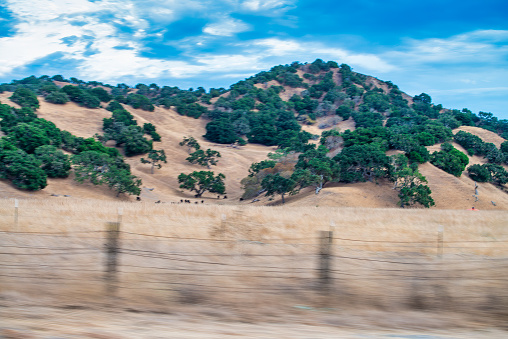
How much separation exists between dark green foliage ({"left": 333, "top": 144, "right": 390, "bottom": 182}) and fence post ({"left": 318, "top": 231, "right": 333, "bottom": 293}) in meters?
33.8

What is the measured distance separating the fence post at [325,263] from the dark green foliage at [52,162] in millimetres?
37039

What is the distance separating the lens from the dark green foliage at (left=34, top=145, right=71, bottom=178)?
38.1m

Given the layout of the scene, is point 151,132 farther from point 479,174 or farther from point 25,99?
point 479,174

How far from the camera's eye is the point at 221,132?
3036 inches

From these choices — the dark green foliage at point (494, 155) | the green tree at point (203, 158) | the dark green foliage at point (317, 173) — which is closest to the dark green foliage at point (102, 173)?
the dark green foliage at point (317, 173)

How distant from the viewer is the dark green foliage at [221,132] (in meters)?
77.0

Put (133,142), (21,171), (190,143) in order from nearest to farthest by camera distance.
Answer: (21,171) < (133,142) < (190,143)

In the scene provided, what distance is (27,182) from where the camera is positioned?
33469mm

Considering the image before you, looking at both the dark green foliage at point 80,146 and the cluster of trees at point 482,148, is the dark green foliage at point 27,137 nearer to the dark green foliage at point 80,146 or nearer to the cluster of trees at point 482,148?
the dark green foliage at point 80,146

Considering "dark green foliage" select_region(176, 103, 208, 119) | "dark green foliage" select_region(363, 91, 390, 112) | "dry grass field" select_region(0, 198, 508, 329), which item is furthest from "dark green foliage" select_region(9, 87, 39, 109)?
"dark green foliage" select_region(363, 91, 390, 112)

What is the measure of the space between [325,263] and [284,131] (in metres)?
72.0

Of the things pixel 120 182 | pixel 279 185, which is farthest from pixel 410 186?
pixel 120 182

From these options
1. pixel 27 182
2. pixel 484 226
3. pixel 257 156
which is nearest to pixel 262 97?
pixel 257 156

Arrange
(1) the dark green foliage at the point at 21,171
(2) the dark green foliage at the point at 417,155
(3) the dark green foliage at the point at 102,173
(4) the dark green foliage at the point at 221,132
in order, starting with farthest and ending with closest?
(4) the dark green foliage at the point at 221,132 → (2) the dark green foliage at the point at 417,155 → (3) the dark green foliage at the point at 102,173 → (1) the dark green foliage at the point at 21,171
